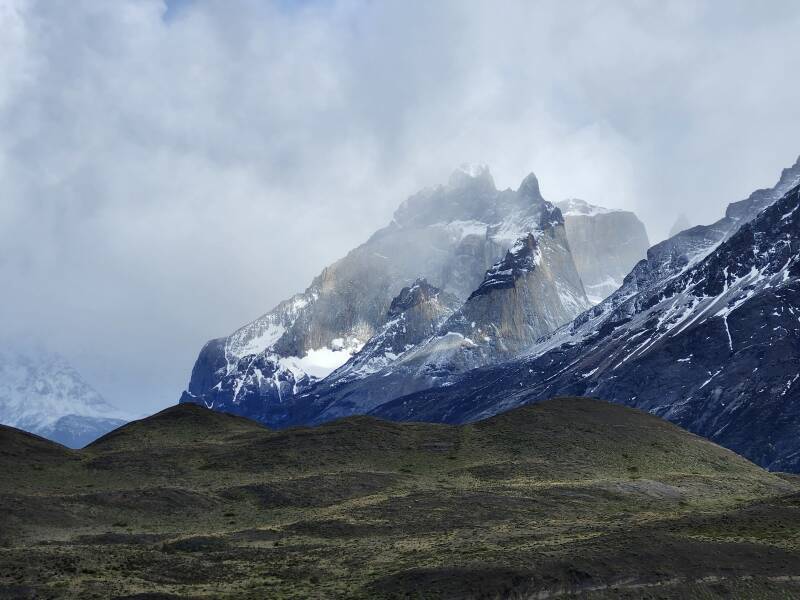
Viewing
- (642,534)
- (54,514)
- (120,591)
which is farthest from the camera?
(54,514)

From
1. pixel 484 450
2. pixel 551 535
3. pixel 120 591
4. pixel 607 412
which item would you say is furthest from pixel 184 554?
pixel 607 412

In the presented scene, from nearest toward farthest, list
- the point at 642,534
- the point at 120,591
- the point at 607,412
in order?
the point at 120,591 → the point at 642,534 → the point at 607,412

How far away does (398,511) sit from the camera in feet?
379

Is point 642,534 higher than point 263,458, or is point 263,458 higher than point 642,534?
point 263,458

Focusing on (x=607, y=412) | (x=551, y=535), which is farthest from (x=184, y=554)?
(x=607, y=412)

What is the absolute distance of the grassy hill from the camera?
81.7 m

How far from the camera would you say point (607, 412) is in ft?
565

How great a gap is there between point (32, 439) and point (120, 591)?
8895 centimetres

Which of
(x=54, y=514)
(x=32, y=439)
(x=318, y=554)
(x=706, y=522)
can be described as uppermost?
(x=32, y=439)

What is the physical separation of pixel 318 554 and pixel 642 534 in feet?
98.0

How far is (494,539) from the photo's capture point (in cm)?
9794

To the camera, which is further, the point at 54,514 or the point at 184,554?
the point at 54,514

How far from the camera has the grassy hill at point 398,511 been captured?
268ft

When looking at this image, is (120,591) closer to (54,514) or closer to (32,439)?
(54,514)
